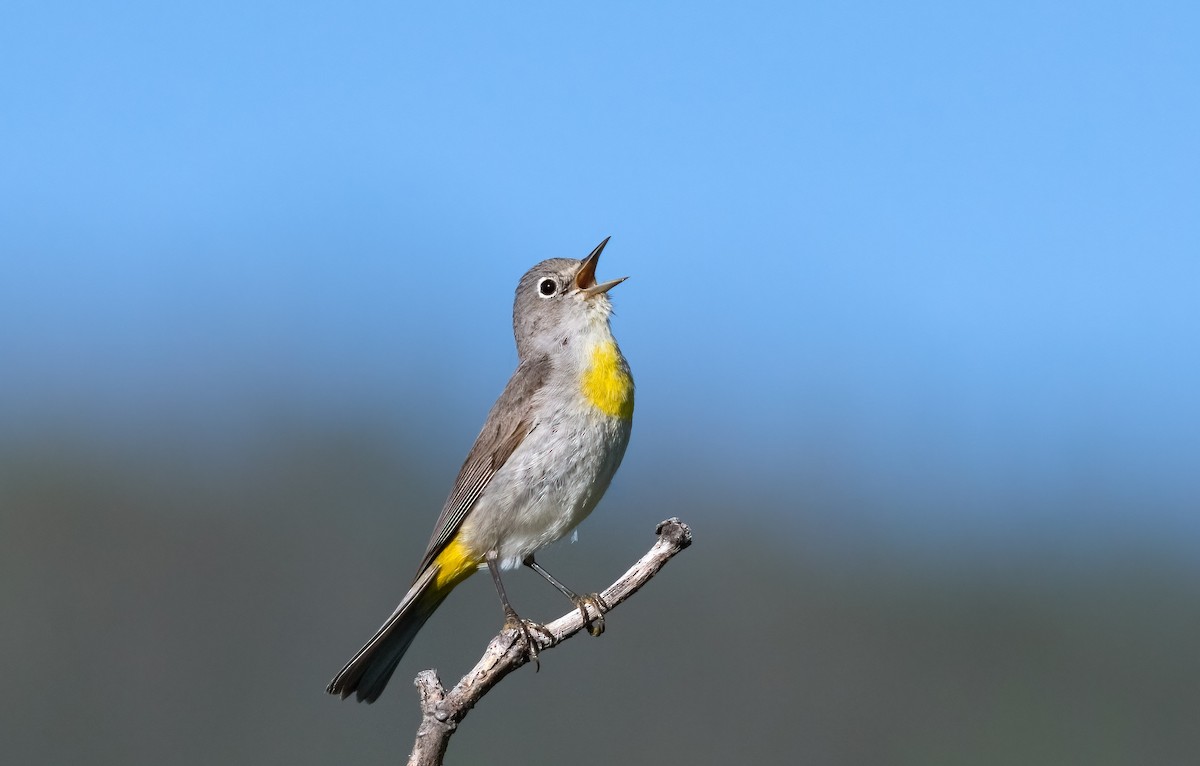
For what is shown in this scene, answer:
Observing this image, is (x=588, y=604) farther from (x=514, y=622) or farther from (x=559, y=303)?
(x=559, y=303)

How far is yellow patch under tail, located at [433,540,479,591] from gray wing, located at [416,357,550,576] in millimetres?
36

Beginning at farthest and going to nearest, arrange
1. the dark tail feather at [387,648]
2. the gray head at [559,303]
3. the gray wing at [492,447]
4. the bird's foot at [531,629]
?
the gray head at [559,303], the gray wing at [492,447], the dark tail feather at [387,648], the bird's foot at [531,629]

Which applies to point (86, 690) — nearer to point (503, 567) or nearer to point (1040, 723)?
point (503, 567)

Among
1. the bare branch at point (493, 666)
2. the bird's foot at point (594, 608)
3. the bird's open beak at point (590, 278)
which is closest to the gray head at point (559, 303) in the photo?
the bird's open beak at point (590, 278)

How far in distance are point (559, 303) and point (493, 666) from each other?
272cm

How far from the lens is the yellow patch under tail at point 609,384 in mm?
6812

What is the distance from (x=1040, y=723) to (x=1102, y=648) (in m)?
3.37

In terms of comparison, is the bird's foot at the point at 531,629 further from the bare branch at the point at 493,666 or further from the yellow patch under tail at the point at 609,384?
the yellow patch under tail at the point at 609,384

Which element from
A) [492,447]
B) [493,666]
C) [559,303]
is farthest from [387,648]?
[559,303]

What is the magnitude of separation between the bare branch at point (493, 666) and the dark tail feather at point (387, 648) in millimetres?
1109

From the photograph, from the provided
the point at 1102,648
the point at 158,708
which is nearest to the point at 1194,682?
the point at 1102,648

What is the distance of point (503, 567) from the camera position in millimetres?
7258

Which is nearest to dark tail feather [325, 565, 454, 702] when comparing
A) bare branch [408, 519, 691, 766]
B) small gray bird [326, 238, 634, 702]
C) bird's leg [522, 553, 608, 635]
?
small gray bird [326, 238, 634, 702]

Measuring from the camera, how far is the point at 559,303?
7.45 metres
